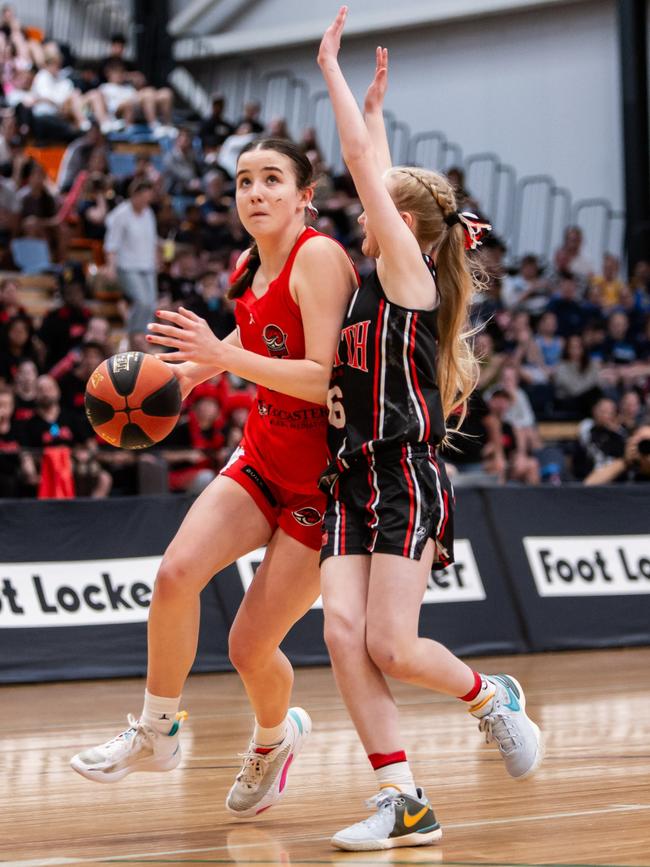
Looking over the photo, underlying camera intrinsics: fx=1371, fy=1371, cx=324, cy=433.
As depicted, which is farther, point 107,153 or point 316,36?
point 316,36

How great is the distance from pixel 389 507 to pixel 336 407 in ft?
1.15

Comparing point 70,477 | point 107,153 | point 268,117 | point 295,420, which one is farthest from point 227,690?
point 268,117

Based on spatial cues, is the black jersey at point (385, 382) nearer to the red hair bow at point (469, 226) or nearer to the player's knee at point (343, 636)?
the red hair bow at point (469, 226)

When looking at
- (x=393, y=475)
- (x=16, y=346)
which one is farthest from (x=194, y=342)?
(x=16, y=346)

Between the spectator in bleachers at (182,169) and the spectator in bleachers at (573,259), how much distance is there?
4918mm

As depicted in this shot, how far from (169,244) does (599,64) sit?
8.15 meters

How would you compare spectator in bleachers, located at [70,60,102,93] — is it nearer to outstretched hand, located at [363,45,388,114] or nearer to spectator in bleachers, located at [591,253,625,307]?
spectator in bleachers, located at [591,253,625,307]

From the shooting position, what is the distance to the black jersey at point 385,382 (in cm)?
366

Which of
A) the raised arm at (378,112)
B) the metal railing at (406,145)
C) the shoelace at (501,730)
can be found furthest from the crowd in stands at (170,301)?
the shoelace at (501,730)

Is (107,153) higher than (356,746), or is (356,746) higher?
(107,153)

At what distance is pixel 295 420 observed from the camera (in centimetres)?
399

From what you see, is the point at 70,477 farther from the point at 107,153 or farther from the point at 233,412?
the point at 107,153

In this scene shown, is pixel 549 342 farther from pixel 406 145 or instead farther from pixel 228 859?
pixel 228 859

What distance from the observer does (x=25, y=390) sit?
33.7 ft
